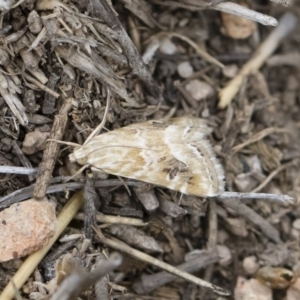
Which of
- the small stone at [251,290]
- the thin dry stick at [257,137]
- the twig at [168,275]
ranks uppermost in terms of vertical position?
the thin dry stick at [257,137]

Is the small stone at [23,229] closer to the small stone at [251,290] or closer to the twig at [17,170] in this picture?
the twig at [17,170]

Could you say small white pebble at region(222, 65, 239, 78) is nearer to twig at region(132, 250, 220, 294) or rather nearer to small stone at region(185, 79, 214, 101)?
small stone at region(185, 79, 214, 101)

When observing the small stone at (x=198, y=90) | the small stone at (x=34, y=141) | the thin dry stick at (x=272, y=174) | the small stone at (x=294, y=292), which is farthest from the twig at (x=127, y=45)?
the small stone at (x=294, y=292)

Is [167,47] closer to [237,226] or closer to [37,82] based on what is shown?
[37,82]

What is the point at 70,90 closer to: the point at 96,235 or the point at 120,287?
the point at 96,235

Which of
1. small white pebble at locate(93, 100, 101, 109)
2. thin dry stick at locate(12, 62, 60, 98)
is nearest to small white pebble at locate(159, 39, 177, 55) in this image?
small white pebble at locate(93, 100, 101, 109)

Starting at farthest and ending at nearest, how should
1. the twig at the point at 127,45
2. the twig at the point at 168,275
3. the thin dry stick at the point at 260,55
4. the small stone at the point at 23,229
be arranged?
the thin dry stick at the point at 260,55 < the twig at the point at 168,275 < the twig at the point at 127,45 < the small stone at the point at 23,229
